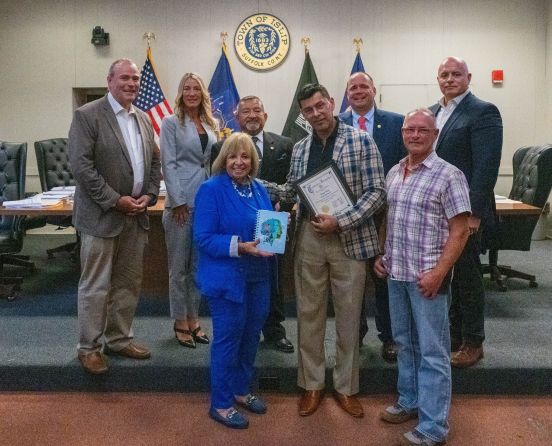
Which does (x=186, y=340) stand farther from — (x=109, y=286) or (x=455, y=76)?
(x=455, y=76)

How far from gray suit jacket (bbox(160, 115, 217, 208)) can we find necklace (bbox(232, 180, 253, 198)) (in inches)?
22.3

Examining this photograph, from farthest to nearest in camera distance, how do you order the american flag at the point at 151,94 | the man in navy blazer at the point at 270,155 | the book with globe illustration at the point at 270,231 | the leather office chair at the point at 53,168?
the american flag at the point at 151,94
the leather office chair at the point at 53,168
the man in navy blazer at the point at 270,155
the book with globe illustration at the point at 270,231

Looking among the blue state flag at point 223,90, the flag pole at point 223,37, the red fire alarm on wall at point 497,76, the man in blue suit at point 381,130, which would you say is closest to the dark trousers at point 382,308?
the man in blue suit at point 381,130

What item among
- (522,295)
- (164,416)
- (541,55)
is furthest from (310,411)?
(541,55)

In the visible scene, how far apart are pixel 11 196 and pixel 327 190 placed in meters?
3.11

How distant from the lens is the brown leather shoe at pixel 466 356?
2.45m

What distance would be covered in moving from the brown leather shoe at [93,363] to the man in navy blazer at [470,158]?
1.68 metres

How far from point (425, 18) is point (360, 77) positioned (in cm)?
446

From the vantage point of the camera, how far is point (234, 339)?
2119 millimetres

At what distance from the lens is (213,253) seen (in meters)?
2.03

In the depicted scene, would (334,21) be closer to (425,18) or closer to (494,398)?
(425,18)

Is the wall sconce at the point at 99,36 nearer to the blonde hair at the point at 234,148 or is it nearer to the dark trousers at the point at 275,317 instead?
the dark trousers at the point at 275,317

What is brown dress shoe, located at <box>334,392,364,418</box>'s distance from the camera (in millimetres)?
2242

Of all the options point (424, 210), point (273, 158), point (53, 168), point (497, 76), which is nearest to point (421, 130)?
point (424, 210)
